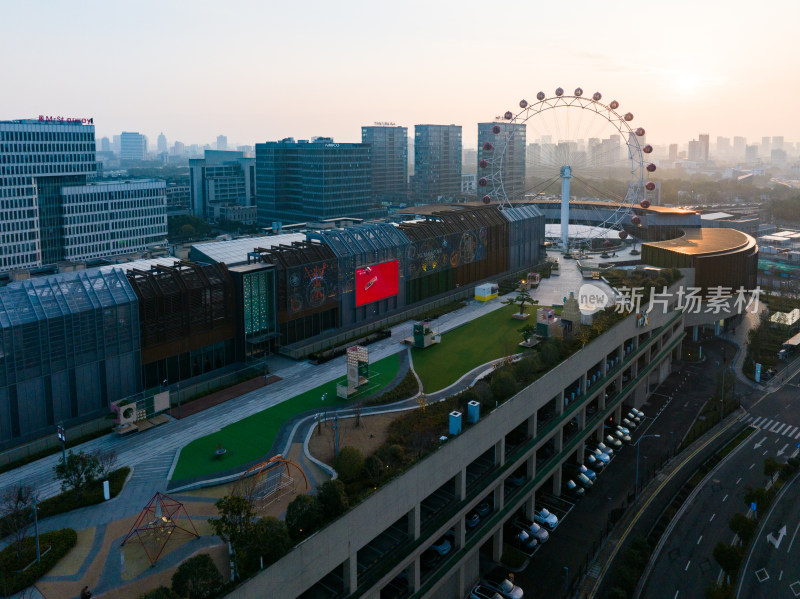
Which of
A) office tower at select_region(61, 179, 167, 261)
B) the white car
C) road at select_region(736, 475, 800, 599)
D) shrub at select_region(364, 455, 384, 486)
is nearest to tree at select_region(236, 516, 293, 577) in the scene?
shrub at select_region(364, 455, 384, 486)

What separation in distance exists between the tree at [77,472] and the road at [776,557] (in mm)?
40998

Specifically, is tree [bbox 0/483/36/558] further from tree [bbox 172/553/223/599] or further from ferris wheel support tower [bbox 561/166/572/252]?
ferris wheel support tower [bbox 561/166/572/252]

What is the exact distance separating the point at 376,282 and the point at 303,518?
4577 cm

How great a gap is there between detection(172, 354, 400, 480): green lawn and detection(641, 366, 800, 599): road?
24.9 meters

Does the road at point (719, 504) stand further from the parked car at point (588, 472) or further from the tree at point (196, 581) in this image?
the tree at point (196, 581)

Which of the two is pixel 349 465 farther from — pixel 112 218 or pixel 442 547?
pixel 112 218

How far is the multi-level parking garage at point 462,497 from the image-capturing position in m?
28.9

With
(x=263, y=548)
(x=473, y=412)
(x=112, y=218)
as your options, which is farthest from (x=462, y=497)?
(x=112, y=218)

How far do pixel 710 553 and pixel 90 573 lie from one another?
4023 cm

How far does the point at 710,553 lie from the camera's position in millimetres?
44781

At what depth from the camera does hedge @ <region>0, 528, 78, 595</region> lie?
28109 mm

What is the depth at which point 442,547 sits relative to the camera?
38156mm

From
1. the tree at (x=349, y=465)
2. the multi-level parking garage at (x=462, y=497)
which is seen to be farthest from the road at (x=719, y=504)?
the tree at (x=349, y=465)

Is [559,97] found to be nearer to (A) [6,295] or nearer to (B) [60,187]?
(A) [6,295]
